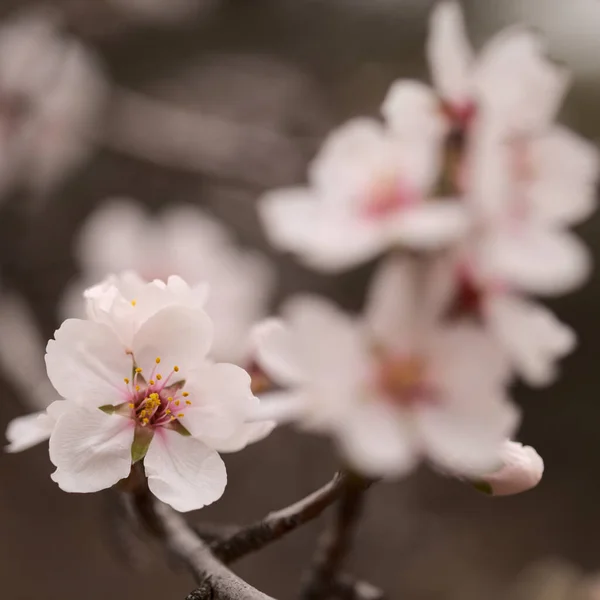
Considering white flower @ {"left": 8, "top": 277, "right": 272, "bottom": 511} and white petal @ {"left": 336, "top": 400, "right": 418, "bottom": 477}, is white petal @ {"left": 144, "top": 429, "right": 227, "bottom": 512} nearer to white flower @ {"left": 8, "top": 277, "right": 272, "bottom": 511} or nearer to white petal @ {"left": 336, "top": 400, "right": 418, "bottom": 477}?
white flower @ {"left": 8, "top": 277, "right": 272, "bottom": 511}

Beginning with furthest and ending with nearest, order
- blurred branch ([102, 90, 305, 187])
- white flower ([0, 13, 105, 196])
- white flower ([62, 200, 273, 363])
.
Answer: blurred branch ([102, 90, 305, 187]) < white flower ([0, 13, 105, 196]) < white flower ([62, 200, 273, 363])

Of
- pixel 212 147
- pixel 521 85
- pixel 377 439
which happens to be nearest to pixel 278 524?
pixel 377 439

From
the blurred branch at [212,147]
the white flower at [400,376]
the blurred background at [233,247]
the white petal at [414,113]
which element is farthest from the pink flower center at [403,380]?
the blurred branch at [212,147]

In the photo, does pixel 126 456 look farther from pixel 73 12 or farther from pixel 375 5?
pixel 375 5

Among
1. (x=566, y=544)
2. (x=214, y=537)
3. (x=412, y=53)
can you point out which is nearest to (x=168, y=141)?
(x=412, y=53)

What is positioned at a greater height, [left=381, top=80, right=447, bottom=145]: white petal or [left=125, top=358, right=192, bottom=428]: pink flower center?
[left=381, top=80, right=447, bottom=145]: white petal

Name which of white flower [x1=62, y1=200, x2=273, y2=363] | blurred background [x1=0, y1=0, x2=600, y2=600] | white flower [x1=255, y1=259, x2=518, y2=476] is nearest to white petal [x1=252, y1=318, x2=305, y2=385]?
white flower [x1=255, y1=259, x2=518, y2=476]

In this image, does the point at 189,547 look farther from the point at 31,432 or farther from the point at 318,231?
the point at 318,231
